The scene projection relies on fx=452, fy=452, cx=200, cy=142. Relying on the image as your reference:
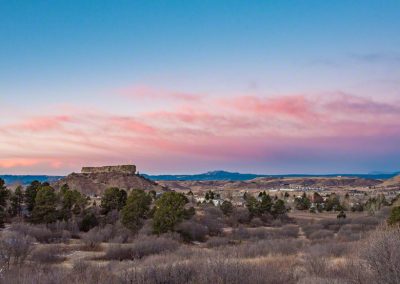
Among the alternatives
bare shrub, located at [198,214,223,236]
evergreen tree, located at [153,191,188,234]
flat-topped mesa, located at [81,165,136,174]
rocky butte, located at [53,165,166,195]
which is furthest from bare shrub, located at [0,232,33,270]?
flat-topped mesa, located at [81,165,136,174]

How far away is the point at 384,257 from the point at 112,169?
13236 cm

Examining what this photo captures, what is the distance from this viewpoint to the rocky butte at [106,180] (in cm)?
11881

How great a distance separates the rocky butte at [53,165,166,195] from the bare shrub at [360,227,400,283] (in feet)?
354

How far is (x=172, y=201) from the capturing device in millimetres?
38844

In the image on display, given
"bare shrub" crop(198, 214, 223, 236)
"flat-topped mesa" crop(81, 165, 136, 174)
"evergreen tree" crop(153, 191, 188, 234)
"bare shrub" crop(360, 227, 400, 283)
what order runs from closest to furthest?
"bare shrub" crop(360, 227, 400, 283) → "evergreen tree" crop(153, 191, 188, 234) → "bare shrub" crop(198, 214, 223, 236) → "flat-topped mesa" crop(81, 165, 136, 174)

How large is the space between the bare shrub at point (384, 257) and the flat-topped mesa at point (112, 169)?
128 meters

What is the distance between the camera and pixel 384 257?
9211mm

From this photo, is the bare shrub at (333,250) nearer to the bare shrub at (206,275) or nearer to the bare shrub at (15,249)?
the bare shrub at (206,275)

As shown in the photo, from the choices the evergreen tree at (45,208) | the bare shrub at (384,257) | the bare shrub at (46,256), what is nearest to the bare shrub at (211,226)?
the evergreen tree at (45,208)

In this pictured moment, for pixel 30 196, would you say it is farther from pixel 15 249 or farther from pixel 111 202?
pixel 15 249

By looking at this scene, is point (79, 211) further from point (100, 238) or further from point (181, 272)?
point (181, 272)

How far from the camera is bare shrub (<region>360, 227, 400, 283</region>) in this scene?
28.9 feet

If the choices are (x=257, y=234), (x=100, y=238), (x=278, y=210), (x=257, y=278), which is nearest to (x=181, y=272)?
(x=257, y=278)

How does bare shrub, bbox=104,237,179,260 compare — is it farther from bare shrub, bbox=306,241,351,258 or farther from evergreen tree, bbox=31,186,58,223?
evergreen tree, bbox=31,186,58,223
